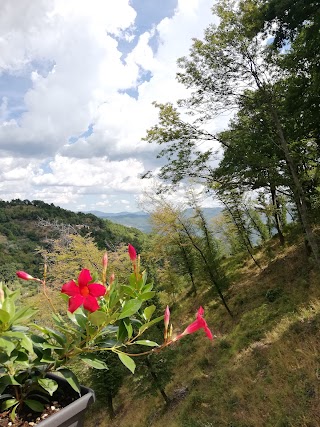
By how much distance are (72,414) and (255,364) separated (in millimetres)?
8913

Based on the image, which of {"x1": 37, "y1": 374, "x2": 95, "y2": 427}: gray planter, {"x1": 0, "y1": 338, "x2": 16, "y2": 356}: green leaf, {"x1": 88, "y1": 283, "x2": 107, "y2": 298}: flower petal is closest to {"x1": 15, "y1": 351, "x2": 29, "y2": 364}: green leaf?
{"x1": 0, "y1": 338, "x2": 16, "y2": 356}: green leaf

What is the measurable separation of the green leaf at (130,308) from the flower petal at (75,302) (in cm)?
19

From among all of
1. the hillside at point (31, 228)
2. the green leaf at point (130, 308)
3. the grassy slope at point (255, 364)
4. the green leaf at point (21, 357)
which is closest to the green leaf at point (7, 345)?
the green leaf at point (21, 357)

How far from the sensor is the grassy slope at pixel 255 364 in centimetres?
586

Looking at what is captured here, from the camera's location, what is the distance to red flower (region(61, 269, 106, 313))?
926 millimetres

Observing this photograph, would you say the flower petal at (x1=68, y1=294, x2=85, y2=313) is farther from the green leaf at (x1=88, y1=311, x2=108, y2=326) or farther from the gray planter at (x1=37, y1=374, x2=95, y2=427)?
the gray planter at (x1=37, y1=374, x2=95, y2=427)

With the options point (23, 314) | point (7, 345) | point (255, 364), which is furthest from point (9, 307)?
point (255, 364)

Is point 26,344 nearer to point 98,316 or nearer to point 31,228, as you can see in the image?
point 98,316

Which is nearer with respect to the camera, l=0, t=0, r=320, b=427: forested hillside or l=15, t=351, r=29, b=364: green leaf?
l=15, t=351, r=29, b=364: green leaf

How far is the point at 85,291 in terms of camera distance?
0.96 meters

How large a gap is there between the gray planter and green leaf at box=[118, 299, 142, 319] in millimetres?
332

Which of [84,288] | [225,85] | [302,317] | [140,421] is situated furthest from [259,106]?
[140,421]

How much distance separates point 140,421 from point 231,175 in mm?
10653

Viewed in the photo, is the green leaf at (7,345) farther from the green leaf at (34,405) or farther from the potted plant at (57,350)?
the green leaf at (34,405)
